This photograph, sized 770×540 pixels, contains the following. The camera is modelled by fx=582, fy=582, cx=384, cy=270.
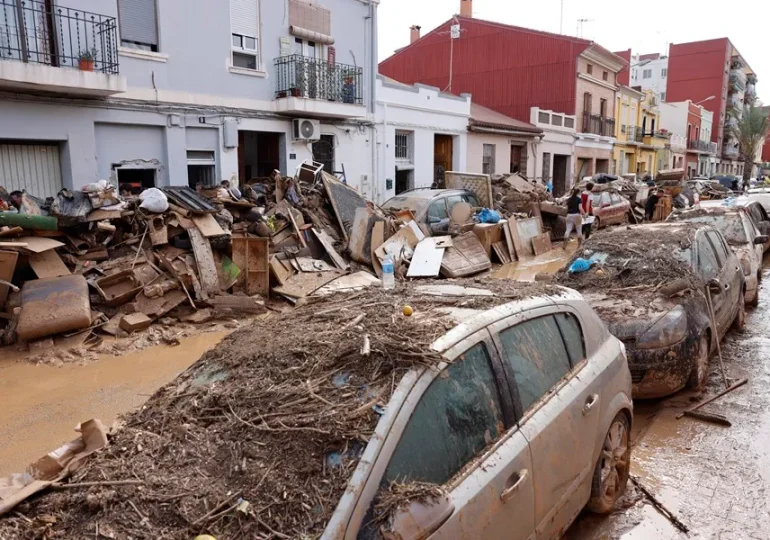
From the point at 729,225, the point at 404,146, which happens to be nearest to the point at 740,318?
the point at 729,225

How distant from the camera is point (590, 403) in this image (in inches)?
139

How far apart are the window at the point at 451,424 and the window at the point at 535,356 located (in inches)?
9.3

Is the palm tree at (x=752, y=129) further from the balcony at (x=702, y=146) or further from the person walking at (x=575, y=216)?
the person walking at (x=575, y=216)

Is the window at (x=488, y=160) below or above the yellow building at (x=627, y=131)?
below

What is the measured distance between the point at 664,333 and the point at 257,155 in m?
14.1

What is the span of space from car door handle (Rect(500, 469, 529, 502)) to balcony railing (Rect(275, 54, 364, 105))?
1408cm

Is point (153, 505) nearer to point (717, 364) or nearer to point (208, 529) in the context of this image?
point (208, 529)

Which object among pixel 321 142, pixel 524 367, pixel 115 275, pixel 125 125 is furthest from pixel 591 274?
pixel 321 142

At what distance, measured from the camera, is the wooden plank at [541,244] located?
1588 centimetres

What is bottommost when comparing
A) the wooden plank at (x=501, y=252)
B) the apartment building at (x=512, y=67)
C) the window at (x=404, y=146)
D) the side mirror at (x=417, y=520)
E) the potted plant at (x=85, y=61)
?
the wooden plank at (x=501, y=252)

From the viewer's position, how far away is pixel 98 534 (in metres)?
2.24

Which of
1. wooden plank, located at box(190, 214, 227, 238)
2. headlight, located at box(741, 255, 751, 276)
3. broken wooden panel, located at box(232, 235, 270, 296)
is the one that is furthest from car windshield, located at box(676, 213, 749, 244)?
wooden plank, located at box(190, 214, 227, 238)

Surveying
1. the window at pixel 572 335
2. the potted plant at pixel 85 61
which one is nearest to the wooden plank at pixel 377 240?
the potted plant at pixel 85 61

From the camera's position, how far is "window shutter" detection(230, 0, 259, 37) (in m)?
14.3
